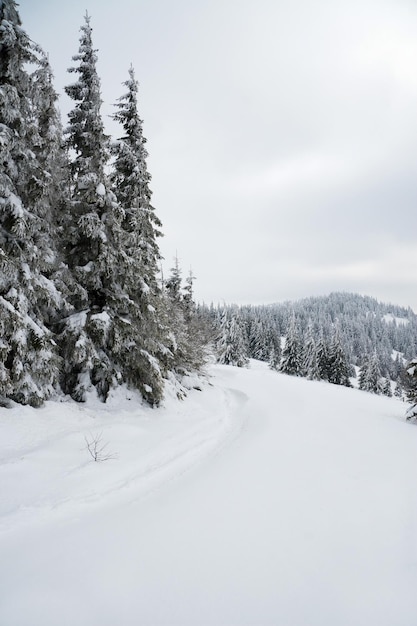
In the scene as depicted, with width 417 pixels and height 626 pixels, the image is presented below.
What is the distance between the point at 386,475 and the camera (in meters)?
8.61

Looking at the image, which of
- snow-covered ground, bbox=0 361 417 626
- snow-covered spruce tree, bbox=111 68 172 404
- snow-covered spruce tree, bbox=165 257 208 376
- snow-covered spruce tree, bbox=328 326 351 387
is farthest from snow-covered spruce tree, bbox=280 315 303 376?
snow-covered ground, bbox=0 361 417 626

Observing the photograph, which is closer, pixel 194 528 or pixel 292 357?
pixel 194 528

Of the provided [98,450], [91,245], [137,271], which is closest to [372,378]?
[137,271]

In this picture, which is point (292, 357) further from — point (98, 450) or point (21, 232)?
point (21, 232)

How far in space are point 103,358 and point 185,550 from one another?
793 cm

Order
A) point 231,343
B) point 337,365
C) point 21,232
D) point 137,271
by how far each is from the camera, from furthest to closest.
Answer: point 231,343, point 337,365, point 137,271, point 21,232

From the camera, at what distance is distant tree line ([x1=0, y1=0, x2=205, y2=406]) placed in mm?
9148

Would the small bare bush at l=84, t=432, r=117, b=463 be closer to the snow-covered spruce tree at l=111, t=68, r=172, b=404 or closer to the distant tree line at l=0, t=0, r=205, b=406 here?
the distant tree line at l=0, t=0, r=205, b=406

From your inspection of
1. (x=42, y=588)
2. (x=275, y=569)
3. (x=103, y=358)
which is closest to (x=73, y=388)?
(x=103, y=358)

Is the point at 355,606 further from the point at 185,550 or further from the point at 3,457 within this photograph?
the point at 3,457

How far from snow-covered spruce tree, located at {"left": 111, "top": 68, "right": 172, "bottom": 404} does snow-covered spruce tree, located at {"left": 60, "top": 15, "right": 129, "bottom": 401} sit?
45 cm

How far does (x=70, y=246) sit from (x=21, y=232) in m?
3.31

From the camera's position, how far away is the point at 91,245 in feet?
38.8

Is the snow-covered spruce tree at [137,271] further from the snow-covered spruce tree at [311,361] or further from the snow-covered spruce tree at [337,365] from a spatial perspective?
the snow-covered spruce tree at [337,365]
